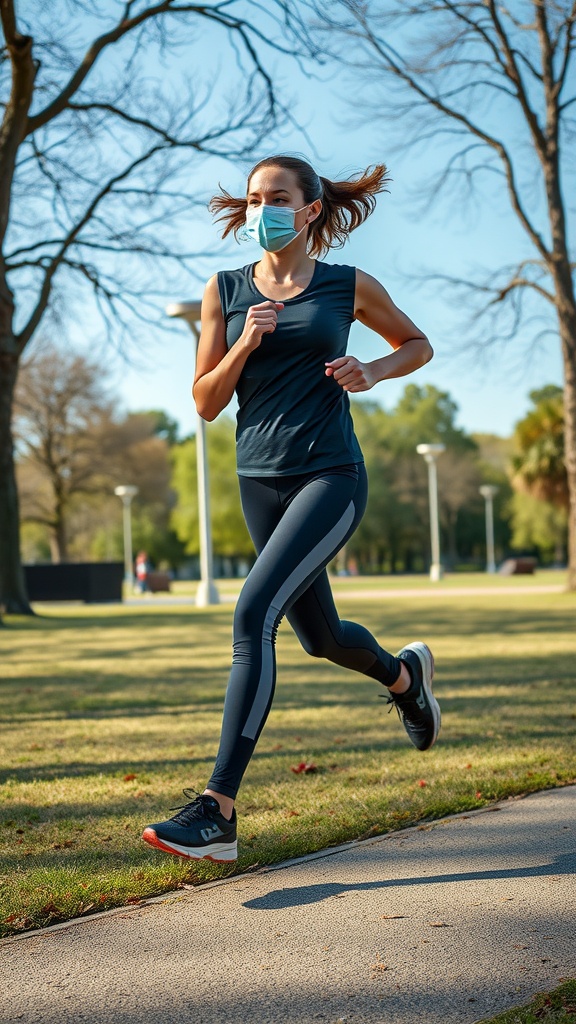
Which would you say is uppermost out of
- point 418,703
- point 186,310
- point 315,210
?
point 186,310

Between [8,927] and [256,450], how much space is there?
1.56 meters

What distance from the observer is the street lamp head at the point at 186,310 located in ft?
74.1

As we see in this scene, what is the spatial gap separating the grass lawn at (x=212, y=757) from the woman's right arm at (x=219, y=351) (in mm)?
1454

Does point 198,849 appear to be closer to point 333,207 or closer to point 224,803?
point 224,803

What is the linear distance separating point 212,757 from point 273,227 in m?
2.91

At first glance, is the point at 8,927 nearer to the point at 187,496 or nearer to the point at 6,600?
the point at 6,600

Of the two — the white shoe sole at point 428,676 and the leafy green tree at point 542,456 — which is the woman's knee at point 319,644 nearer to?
the white shoe sole at point 428,676

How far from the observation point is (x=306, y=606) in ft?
Result: 12.0

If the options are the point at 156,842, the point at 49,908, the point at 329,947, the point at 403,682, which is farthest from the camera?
the point at 403,682

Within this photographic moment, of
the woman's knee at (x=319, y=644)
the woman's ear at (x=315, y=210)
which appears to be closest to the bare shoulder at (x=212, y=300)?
the woman's ear at (x=315, y=210)

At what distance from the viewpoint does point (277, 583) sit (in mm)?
3326

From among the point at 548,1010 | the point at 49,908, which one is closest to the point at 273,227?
the point at 49,908

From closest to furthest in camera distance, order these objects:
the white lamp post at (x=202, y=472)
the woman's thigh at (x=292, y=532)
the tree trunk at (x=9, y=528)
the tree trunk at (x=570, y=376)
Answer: the woman's thigh at (x=292, y=532) < the tree trunk at (x=9, y=528) < the tree trunk at (x=570, y=376) < the white lamp post at (x=202, y=472)

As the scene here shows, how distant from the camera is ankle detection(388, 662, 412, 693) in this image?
4121mm
